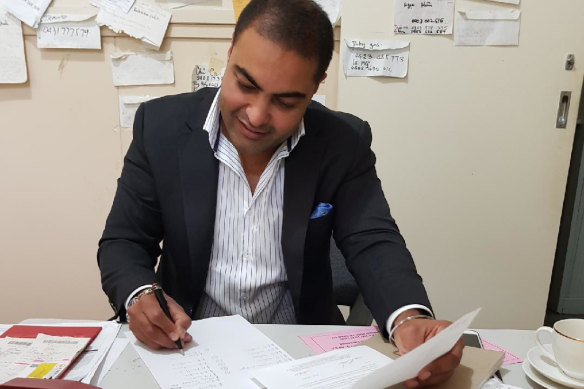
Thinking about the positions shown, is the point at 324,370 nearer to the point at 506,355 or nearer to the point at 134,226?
the point at 506,355

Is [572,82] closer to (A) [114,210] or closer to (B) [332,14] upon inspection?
(B) [332,14]

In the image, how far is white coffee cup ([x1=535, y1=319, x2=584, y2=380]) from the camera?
758mm

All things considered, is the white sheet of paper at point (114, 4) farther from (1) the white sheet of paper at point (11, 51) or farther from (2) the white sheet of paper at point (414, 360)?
(2) the white sheet of paper at point (414, 360)

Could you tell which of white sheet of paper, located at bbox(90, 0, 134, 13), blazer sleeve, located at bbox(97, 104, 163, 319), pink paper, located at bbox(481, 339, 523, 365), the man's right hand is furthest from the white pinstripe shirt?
white sheet of paper, located at bbox(90, 0, 134, 13)

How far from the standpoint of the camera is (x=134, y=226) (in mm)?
1118

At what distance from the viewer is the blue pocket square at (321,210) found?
45.3 inches

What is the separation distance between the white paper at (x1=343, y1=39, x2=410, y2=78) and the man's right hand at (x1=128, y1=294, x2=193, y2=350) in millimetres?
1351

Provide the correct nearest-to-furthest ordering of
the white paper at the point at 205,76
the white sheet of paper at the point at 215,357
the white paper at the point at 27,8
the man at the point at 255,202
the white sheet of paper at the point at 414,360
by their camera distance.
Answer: the white sheet of paper at the point at 414,360 → the white sheet of paper at the point at 215,357 → the man at the point at 255,202 → the white paper at the point at 27,8 → the white paper at the point at 205,76

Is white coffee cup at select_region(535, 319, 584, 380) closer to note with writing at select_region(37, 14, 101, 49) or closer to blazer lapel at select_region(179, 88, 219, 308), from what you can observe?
blazer lapel at select_region(179, 88, 219, 308)

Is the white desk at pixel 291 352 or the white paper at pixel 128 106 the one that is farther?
the white paper at pixel 128 106

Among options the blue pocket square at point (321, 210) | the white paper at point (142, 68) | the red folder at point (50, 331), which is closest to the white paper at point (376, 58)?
the white paper at point (142, 68)

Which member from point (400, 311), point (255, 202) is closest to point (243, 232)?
point (255, 202)

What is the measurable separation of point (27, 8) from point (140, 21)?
1.36 ft

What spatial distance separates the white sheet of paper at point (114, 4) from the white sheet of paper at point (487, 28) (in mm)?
1263
